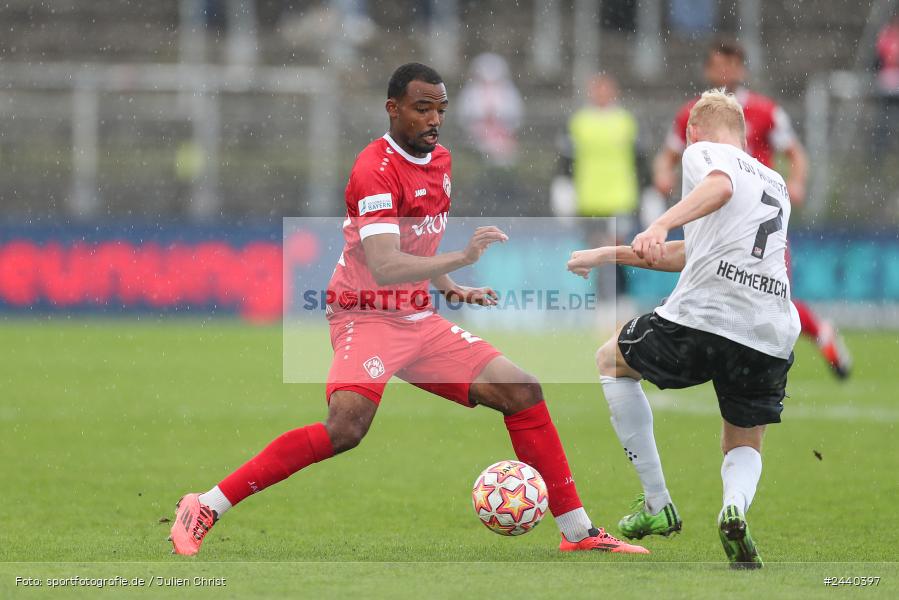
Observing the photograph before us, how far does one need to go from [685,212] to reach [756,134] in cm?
556

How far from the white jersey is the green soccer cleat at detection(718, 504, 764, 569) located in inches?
27.8

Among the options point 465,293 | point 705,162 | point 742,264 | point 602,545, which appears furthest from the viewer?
point 465,293

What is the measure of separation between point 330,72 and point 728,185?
1821 cm

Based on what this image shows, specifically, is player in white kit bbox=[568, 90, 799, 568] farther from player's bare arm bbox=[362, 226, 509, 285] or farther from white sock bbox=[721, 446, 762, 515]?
player's bare arm bbox=[362, 226, 509, 285]

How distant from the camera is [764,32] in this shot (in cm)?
2584

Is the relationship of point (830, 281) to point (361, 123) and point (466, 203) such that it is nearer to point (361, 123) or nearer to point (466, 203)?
point (466, 203)

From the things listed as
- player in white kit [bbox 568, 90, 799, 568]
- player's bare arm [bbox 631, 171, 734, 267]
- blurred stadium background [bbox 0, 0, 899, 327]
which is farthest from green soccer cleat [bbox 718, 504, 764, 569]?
blurred stadium background [bbox 0, 0, 899, 327]

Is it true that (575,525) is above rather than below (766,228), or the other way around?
below

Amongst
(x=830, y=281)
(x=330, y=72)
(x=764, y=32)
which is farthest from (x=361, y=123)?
(x=764, y=32)

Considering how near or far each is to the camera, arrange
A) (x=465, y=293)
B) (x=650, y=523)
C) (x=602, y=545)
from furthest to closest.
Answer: (x=465, y=293) → (x=650, y=523) → (x=602, y=545)

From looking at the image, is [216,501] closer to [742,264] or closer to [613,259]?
[613,259]

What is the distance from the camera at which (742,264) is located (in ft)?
18.2

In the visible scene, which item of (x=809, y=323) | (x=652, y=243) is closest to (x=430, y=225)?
(x=652, y=243)

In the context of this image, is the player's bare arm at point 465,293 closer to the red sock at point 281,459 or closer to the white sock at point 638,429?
the white sock at point 638,429
